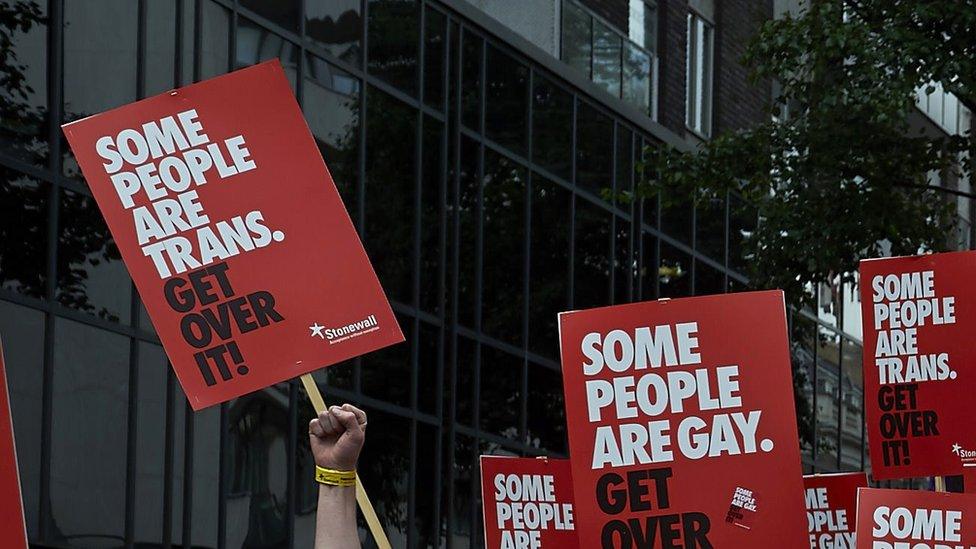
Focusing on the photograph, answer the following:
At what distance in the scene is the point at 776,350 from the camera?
9195 mm

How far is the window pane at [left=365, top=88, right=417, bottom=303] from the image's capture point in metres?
20.0

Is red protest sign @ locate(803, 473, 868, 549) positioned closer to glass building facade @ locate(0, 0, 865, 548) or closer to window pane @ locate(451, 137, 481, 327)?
glass building facade @ locate(0, 0, 865, 548)

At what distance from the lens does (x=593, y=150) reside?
25047mm

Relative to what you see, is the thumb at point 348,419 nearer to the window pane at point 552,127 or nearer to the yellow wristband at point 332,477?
the yellow wristband at point 332,477

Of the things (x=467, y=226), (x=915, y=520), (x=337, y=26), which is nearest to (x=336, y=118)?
(x=337, y=26)

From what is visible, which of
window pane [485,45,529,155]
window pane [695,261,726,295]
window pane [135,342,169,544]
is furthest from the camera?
window pane [695,261,726,295]

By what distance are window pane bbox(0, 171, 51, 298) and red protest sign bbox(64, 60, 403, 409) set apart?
26.4 feet

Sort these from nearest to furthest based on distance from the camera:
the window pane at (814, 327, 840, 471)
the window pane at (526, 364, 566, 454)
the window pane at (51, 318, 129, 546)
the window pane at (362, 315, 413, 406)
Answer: the window pane at (51, 318, 129, 546)
the window pane at (362, 315, 413, 406)
the window pane at (526, 364, 566, 454)
the window pane at (814, 327, 840, 471)

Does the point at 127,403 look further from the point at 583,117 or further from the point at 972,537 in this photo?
the point at 583,117

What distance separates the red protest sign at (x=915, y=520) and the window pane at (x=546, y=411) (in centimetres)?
1186

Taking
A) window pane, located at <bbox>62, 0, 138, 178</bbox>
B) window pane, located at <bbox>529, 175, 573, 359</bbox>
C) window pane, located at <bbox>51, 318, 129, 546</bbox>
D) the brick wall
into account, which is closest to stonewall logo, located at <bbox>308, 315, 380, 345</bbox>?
window pane, located at <bbox>51, 318, 129, 546</bbox>

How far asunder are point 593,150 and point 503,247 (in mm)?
2867

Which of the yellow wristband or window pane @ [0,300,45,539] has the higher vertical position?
window pane @ [0,300,45,539]

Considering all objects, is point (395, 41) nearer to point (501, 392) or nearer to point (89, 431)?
point (501, 392)
